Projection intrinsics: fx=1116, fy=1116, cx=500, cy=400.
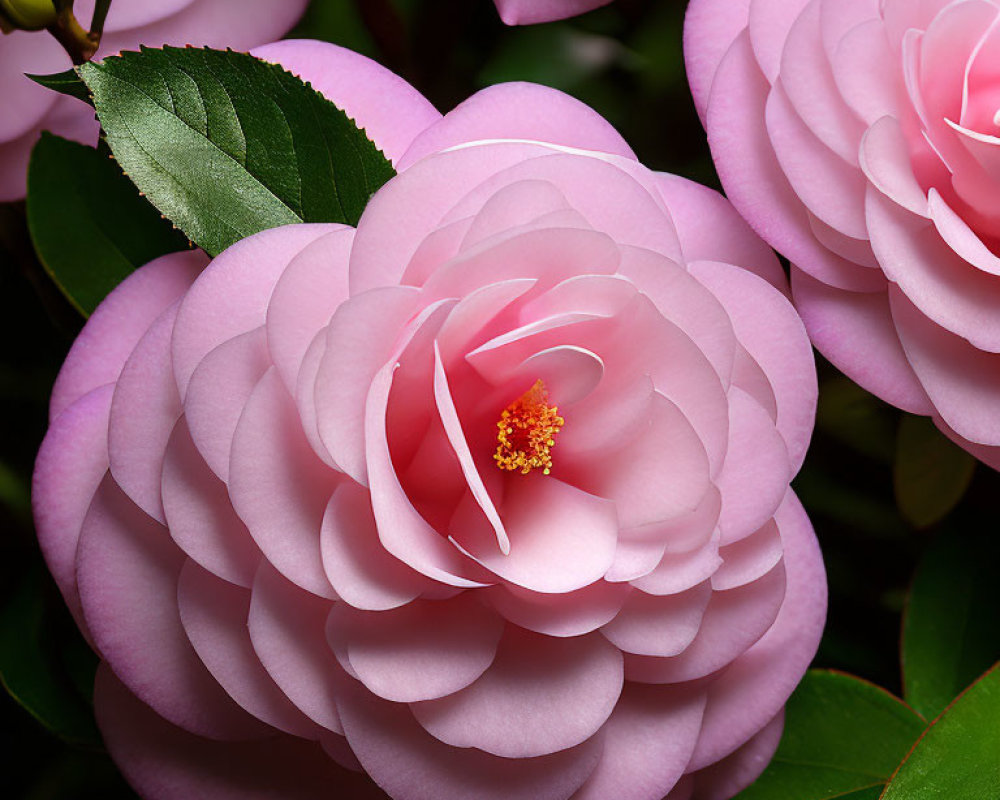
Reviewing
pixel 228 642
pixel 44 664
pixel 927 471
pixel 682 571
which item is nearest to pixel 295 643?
pixel 228 642

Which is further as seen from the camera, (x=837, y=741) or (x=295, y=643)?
(x=837, y=741)

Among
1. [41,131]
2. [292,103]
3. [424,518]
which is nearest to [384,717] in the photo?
[424,518]

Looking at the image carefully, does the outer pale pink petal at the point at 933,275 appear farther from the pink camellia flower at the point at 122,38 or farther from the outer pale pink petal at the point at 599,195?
the pink camellia flower at the point at 122,38

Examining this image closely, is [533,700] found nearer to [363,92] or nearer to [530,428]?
[530,428]

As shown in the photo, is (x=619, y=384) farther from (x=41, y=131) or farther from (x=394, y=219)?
(x=41, y=131)

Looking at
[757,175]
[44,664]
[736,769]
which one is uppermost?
[757,175]

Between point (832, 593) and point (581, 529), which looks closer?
point (581, 529)

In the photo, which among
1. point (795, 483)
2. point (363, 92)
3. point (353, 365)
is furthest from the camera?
point (795, 483)
